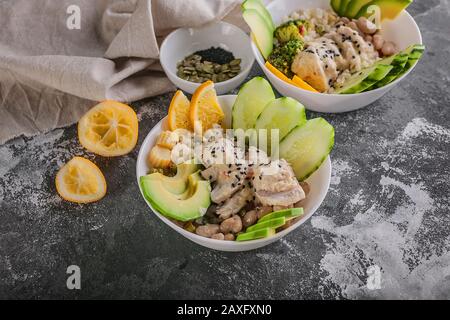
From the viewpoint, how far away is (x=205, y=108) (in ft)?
8.16

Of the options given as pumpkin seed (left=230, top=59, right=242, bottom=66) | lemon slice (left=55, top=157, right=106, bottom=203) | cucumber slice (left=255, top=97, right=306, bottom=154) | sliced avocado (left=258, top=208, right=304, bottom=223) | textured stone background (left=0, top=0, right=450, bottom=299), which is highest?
cucumber slice (left=255, top=97, right=306, bottom=154)

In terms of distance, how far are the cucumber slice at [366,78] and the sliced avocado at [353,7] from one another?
0.47 meters

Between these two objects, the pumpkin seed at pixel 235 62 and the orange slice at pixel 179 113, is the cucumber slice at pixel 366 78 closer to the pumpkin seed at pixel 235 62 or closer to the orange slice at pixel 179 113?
the pumpkin seed at pixel 235 62

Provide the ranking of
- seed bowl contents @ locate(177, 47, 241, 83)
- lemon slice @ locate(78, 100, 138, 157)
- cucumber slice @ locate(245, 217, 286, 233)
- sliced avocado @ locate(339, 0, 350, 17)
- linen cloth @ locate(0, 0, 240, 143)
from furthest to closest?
1. sliced avocado @ locate(339, 0, 350, 17)
2. seed bowl contents @ locate(177, 47, 241, 83)
3. linen cloth @ locate(0, 0, 240, 143)
4. lemon slice @ locate(78, 100, 138, 157)
5. cucumber slice @ locate(245, 217, 286, 233)

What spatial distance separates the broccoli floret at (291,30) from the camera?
293cm

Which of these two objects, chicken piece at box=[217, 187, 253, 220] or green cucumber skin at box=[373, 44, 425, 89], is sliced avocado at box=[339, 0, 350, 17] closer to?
green cucumber skin at box=[373, 44, 425, 89]

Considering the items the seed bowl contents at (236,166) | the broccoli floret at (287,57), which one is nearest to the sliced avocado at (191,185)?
the seed bowl contents at (236,166)

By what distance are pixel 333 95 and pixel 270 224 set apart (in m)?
0.91

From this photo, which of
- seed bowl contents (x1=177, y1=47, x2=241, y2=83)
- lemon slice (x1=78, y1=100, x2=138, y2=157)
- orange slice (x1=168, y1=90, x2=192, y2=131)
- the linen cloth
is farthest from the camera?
seed bowl contents (x1=177, y1=47, x2=241, y2=83)

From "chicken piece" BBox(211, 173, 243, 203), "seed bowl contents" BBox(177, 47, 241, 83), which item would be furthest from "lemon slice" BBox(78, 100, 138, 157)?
"chicken piece" BBox(211, 173, 243, 203)

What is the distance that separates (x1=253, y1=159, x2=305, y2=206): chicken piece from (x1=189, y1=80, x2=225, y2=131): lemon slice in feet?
1.49

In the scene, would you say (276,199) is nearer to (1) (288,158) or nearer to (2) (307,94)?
(1) (288,158)

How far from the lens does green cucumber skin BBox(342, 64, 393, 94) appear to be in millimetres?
2611

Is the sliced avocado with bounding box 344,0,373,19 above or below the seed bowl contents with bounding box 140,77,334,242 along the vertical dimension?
above
